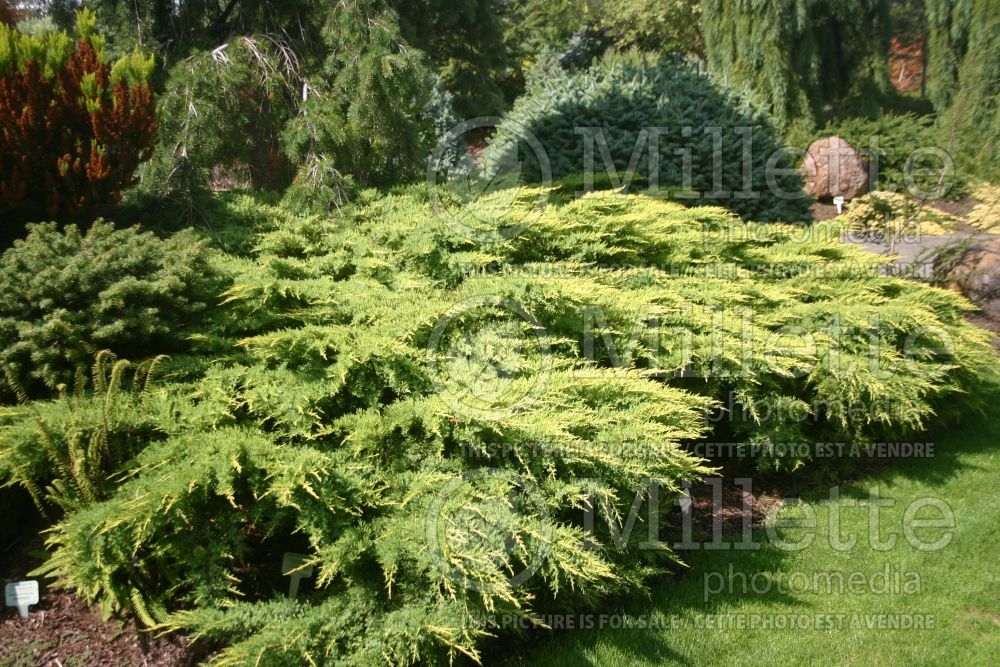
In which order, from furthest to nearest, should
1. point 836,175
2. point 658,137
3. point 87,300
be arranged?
point 836,175, point 658,137, point 87,300

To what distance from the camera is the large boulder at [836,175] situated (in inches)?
454

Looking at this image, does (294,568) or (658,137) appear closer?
(294,568)

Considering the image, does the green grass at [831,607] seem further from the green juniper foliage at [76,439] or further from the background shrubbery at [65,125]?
the background shrubbery at [65,125]

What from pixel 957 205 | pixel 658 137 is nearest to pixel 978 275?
pixel 658 137

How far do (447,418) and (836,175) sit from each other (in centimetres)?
1082

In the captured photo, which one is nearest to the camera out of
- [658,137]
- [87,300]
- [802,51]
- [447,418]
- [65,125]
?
[447,418]

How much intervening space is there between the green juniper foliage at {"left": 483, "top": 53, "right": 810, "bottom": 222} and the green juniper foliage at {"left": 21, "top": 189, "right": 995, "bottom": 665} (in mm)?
2202

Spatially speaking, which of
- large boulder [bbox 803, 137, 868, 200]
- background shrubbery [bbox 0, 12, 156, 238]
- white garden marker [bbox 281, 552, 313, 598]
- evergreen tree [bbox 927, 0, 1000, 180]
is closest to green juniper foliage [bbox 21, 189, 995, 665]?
white garden marker [bbox 281, 552, 313, 598]

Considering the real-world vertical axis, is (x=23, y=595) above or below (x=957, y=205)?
below

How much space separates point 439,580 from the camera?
8.68ft

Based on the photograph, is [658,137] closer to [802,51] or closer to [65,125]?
[65,125]

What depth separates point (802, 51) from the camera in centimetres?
1349

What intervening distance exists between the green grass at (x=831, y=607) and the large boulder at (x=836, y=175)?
8.27m

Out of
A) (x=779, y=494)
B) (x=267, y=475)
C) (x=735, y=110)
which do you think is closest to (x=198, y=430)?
(x=267, y=475)
